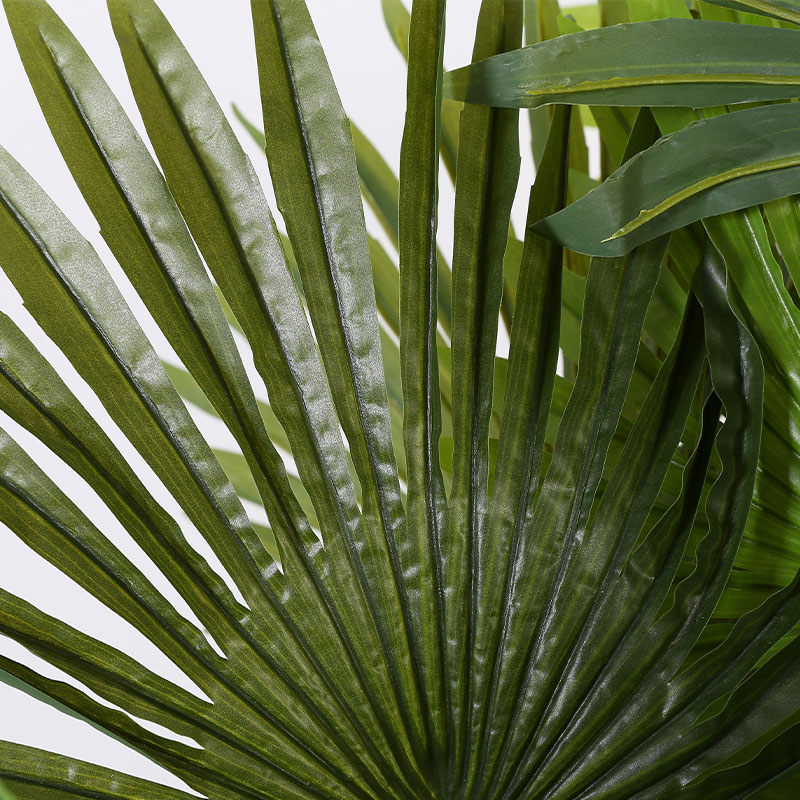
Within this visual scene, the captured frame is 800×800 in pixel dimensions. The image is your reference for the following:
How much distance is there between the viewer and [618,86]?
0.54 m

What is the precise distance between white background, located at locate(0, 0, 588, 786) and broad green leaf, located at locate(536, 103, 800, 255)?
1.54 feet

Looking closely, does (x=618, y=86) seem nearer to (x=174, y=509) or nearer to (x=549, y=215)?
(x=549, y=215)

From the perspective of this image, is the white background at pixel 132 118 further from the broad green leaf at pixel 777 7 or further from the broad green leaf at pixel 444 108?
the broad green leaf at pixel 777 7

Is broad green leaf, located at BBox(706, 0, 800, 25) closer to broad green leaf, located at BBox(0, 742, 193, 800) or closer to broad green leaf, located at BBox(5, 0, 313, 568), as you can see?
broad green leaf, located at BBox(5, 0, 313, 568)

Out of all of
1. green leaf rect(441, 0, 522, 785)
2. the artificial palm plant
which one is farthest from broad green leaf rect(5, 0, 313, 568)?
green leaf rect(441, 0, 522, 785)

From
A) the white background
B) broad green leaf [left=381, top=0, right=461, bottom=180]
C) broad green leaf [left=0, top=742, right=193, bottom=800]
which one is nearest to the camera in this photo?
broad green leaf [left=0, top=742, right=193, bottom=800]

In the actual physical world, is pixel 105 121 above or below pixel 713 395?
above

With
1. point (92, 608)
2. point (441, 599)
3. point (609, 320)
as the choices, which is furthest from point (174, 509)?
point (609, 320)

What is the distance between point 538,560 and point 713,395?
163 mm

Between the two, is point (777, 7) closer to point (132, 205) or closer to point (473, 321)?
point (473, 321)

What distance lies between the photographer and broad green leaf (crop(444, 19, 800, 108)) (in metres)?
0.54

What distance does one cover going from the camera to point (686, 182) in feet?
1.73

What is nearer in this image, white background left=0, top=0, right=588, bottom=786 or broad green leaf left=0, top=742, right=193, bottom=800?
broad green leaf left=0, top=742, right=193, bottom=800

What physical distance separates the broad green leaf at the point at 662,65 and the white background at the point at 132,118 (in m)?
0.44
